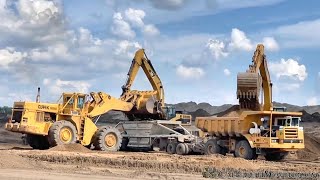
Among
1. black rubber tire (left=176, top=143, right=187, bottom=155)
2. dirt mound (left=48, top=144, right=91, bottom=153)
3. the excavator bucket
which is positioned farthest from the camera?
the excavator bucket

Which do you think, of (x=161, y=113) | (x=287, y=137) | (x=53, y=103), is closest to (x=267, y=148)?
(x=287, y=137)

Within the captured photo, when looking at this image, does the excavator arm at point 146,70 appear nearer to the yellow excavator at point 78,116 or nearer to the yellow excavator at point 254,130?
the yellow excavator at point 78,116

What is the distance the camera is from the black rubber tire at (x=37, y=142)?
2831cm

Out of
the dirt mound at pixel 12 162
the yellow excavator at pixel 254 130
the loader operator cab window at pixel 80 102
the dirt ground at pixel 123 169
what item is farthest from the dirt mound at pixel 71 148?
the yellow excavator at pixel 254 130

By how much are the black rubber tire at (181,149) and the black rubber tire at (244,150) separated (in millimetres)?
2807

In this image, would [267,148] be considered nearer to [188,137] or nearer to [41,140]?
[188,137]

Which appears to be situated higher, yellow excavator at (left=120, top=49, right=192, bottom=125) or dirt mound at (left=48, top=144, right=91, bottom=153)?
yellow excavator at (left=120, top=49, right=192, bottom=125)

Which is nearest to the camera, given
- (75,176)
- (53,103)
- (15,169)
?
(75,176)

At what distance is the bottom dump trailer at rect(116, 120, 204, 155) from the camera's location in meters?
28.1

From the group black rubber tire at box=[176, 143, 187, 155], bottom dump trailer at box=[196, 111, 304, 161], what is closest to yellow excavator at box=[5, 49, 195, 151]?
black rubber tire at box=[176, 143, 187, 155]

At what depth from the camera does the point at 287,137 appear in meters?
24.4

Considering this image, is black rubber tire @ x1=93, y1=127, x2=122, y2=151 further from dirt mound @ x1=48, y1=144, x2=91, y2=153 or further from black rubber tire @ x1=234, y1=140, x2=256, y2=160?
black rubber tire @ x1=234, y1=140, x2=256, y2=160

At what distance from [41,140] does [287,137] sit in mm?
12243

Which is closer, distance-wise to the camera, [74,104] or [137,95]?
[74,104]
